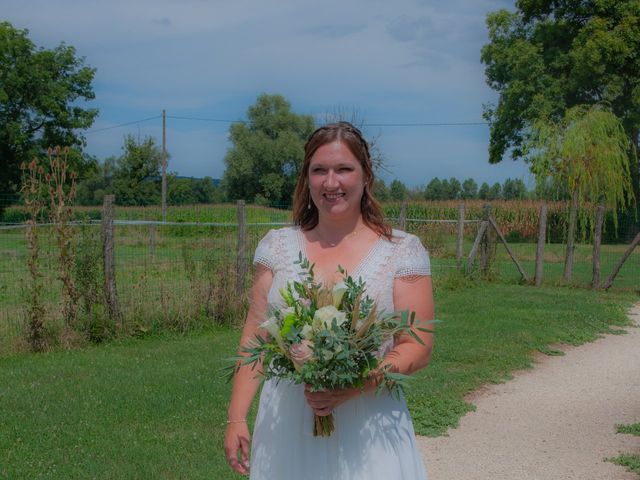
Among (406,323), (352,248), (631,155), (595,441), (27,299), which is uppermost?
(631,155)

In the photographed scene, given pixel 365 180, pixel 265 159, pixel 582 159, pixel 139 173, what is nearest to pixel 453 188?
pixel 265 159

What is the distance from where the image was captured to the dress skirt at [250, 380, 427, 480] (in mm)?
2443

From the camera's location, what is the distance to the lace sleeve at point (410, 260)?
252 cm

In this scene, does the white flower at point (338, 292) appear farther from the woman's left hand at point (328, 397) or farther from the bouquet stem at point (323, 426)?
Answer: the bouquet stem at point (323, 426)

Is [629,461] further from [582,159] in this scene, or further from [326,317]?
[582,159]

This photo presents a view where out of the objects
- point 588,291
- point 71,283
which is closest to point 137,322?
point 71,283

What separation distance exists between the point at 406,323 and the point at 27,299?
7966 millimetres

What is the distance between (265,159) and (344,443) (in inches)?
2386

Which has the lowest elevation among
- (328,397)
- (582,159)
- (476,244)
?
(476,244)

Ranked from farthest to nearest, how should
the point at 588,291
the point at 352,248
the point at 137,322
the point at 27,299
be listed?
1. the point at 588,291
2. the point at 137,322
3. the point at 27,299
4. the point at 352,248

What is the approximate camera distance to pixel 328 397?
2268 mm

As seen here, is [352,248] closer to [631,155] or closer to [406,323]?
[406,323]

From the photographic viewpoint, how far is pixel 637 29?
104 ft

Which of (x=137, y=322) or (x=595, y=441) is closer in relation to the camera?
(x=595, y=441)
